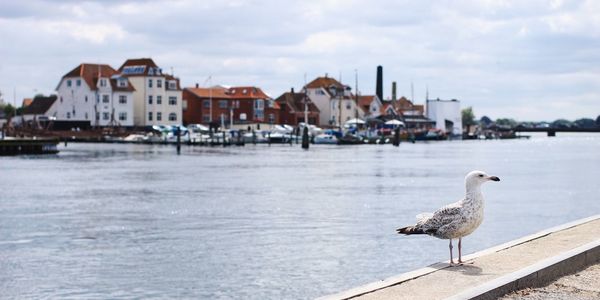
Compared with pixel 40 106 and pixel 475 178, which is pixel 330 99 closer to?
pixel 40 106

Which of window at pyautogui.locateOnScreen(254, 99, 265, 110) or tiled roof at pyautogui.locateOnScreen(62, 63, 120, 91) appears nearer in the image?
tiled roof at pyautogui.locateOnScreen(62, 63, 120, 91)

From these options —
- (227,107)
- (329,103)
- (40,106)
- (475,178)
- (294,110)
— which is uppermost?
(329,103)

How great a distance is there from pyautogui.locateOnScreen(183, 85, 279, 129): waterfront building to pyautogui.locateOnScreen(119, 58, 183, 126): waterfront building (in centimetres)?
833

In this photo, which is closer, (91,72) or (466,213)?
(466,213)

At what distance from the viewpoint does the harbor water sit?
20.8 m

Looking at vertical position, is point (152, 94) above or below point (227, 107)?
above

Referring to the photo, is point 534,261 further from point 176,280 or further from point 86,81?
point 86,81

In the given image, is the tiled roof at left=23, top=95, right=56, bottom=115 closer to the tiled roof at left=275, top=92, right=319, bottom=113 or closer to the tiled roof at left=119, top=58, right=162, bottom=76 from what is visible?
the tiled roof at left=119, top=58, right=162, bottom=76

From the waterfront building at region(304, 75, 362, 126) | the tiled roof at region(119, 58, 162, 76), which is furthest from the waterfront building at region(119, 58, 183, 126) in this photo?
the waterfront building at region(304, 75, 362, 126)

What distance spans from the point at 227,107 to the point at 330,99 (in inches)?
1085

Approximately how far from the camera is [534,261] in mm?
12617

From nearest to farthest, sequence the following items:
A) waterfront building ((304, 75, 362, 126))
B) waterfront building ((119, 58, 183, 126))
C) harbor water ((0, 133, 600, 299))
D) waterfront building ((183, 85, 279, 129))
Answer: harbor water ((0, 133, 600, 299)) < waterfront building ((119, 58, 183, 126)) < waterfront building ((183, 85, 279, 129)) < waterfront building ((304, 75, 362, 126))

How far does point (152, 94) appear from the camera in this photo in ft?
506

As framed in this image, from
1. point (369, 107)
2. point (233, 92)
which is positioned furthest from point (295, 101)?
point (369, 107)
